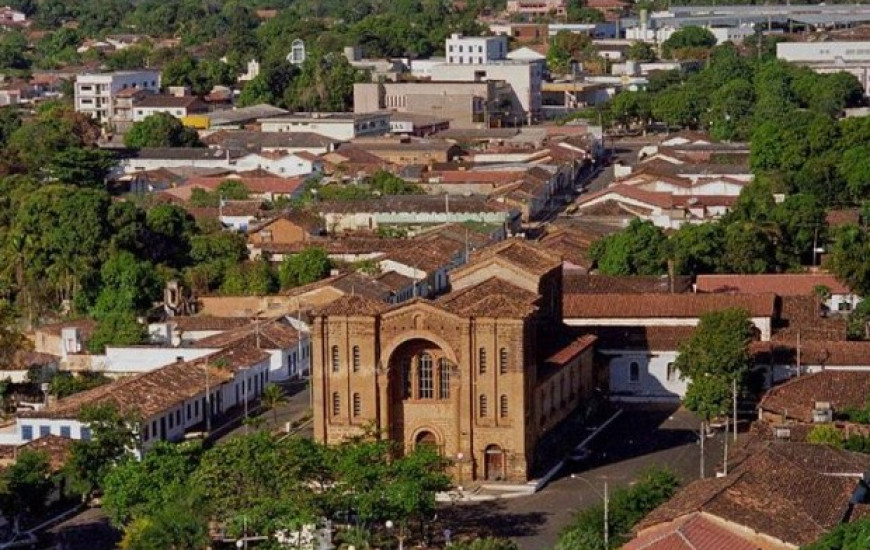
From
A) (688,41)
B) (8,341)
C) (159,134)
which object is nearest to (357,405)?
(8,341)

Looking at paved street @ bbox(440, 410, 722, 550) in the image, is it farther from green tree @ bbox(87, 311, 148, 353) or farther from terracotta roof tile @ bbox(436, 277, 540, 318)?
green tree @ bbox(87, 311, 148, 353)

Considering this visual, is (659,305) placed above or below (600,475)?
above

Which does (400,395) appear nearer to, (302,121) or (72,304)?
(72,304)

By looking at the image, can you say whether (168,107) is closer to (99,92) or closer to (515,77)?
(99,92)

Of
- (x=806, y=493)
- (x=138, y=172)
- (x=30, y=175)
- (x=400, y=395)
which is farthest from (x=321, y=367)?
Result: (x=138, y=172)

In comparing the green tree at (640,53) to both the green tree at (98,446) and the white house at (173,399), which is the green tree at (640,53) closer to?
the white house at (173,399)

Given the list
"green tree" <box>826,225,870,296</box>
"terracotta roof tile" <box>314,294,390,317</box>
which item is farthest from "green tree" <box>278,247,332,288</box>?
"terracotta roof tile" <box>314,294,390,317</box>

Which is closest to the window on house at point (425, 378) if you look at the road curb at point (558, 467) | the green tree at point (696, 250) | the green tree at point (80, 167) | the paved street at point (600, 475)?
the road curb at point (558, 467)
